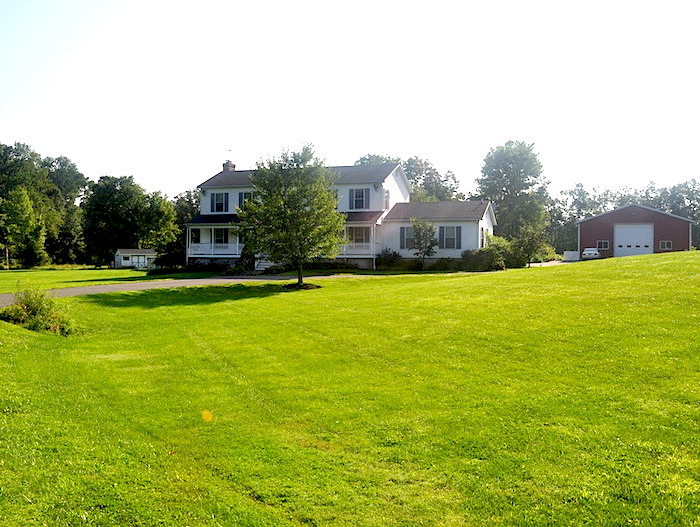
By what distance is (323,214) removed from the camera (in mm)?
27781

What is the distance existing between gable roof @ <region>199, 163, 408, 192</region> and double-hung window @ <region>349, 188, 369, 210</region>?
2.50 feet

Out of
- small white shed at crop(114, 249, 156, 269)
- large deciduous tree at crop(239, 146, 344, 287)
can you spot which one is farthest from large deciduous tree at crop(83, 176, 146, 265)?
large deciduous tree at crop(239, 146, 344, 287)

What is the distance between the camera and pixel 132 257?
76125 mm

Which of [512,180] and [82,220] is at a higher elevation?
[512,180]

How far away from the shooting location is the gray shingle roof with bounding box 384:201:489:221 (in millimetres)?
40969

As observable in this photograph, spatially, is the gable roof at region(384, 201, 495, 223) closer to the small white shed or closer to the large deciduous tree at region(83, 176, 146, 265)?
the small white shed

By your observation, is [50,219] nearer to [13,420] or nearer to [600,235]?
[600,235]

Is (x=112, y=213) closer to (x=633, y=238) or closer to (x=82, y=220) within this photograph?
(x=82, y=220)

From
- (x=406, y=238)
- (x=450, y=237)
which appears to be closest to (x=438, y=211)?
(x=450, y=237)

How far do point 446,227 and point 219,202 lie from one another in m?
20.0

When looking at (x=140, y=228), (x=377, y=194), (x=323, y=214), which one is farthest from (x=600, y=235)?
(x=140, y=228)

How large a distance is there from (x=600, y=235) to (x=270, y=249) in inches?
1482

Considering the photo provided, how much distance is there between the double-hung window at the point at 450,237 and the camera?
4081 cm

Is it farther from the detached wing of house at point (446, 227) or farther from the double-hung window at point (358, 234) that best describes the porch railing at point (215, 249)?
the detached wing of house at point (446, 227)
